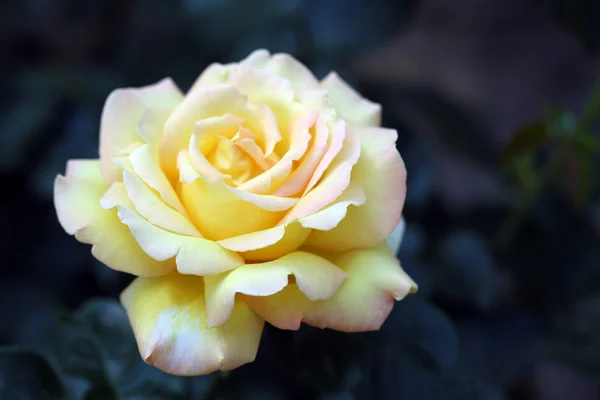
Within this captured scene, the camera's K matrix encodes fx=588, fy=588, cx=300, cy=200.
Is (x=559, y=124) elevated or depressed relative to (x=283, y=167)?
depressed

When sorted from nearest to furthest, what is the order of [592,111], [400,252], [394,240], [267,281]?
1. [267,281]
2. [394,240]
3. [400,252]
4. [592,111]

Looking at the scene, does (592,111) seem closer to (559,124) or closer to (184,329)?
(559,124)

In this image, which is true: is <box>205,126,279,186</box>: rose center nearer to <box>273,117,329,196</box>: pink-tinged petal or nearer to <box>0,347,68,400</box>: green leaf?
<box>273,117,329,196</box>: pink-tinged petal

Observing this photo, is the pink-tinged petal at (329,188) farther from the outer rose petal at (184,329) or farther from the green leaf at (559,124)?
the green leaf at (559,124)

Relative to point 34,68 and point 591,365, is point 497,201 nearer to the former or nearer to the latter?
point 591,365

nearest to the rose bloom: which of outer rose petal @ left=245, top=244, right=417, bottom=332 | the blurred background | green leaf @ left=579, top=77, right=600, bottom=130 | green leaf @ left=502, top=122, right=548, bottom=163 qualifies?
outer rose petal @ left=245, top=244, right=417, bottom=332

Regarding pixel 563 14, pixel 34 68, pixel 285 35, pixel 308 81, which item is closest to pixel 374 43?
pixel 285 35

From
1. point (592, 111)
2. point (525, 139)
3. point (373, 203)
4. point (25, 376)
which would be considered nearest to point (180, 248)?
point (373, 203)

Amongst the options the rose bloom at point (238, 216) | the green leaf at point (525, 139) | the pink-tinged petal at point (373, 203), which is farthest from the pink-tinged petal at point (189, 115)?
the green leaf at point (525, 139)

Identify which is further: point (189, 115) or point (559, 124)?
point (559, 124)
